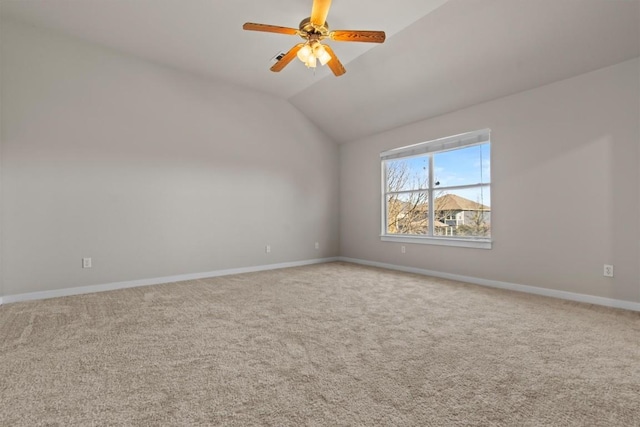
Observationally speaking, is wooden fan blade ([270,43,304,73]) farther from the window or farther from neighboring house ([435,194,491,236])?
neighboring house ([435,194,491,236])

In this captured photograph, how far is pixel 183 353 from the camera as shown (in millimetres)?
2025

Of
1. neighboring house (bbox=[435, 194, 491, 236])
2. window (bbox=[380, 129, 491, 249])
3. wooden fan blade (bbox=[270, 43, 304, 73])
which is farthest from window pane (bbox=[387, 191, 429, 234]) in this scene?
wooden fan blade (bbox=[270, 43, 304, 73])

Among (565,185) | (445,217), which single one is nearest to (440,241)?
(445,217)

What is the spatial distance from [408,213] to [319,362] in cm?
373

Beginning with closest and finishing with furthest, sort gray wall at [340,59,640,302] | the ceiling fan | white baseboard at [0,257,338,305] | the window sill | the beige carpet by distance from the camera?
the beige carpet
the ceiling fan
gray wall at [340,59,640,302]
white baseboard at [0,257,338,305]
the window sill

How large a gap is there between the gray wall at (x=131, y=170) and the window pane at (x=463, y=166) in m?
2.42

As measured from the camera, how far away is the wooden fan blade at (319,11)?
2.41 metres

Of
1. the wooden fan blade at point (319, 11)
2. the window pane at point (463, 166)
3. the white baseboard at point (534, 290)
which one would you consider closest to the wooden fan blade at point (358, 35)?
the wooden fan blade at point (319, 11)

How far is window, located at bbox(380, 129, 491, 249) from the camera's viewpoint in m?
4.14

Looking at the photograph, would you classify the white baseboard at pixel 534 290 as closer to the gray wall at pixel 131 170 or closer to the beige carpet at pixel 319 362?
the beige carpet at pixel 319 362

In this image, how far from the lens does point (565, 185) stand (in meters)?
3.33

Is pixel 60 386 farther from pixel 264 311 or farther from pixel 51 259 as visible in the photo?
pixel 51 259

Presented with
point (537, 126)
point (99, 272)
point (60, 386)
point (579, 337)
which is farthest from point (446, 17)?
point (99, 272)

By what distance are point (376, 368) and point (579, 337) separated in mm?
1684
